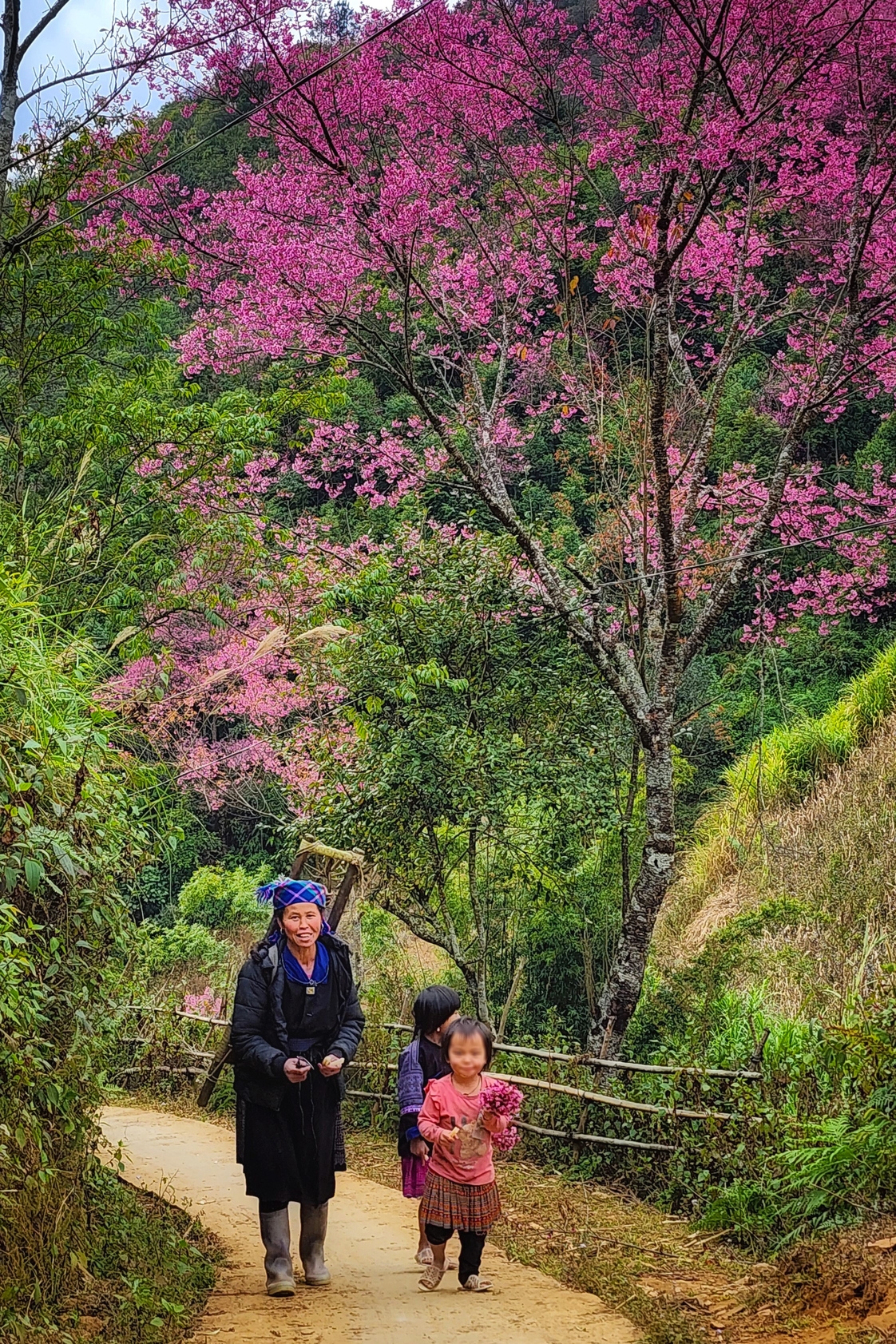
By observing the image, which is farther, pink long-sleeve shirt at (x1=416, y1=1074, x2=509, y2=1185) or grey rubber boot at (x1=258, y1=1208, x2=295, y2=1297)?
pink long-sleeve shirt at (x1=416, y1=1074, x2=509, y2=1185)

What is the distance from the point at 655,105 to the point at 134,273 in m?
3.86

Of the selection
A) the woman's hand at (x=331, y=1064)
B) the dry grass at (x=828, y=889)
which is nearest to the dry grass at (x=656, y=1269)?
the woman's hand at (x=331, y=1064)

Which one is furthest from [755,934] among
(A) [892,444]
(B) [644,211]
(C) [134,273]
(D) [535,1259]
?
(A) [892,444]

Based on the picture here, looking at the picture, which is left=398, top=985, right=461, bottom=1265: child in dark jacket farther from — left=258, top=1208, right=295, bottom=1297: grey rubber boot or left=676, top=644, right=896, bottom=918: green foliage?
left=676, top=644, right=896, bottom=918: green foliage

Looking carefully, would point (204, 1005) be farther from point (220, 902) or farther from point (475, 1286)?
point (475, 1286)

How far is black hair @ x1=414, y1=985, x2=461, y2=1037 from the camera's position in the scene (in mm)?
4504

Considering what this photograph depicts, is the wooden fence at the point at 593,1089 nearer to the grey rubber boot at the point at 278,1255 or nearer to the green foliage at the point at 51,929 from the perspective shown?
the green foliage at the point at 51,929

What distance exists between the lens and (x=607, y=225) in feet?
27.0

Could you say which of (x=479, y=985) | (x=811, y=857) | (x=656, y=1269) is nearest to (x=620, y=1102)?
(x=656, y=1269)

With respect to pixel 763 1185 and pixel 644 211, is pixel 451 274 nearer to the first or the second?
pixel 644 211

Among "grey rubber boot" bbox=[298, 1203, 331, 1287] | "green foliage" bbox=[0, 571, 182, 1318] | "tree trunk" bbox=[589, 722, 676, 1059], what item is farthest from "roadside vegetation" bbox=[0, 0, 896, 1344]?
"grey rubber boot" bbox=[298, 1203, 331, 1287]

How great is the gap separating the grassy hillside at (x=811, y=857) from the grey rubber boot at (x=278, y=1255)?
13.9ft

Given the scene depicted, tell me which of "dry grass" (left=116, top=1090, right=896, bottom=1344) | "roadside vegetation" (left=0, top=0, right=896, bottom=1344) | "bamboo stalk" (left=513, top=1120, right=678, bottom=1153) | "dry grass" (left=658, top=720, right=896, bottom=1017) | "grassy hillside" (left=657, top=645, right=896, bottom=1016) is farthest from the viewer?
"grassy hillside" (left=657, top=645, right=896, bottom=1016)

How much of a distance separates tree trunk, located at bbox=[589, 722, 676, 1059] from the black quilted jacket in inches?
133
